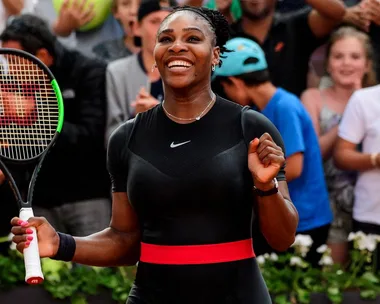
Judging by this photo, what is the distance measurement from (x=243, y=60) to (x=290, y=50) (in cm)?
61

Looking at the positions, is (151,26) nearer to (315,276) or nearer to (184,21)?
(315,276)

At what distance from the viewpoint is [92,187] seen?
5625 mm

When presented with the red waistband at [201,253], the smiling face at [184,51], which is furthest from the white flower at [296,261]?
the smiling face at [184,51]

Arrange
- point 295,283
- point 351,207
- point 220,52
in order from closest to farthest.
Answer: point 220,52
point 295,283
point 351,207

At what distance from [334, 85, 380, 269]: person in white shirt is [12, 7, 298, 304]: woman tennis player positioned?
2332mm

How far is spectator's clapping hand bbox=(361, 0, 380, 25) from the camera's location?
223 inches

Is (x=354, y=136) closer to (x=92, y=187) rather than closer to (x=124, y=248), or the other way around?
(x=92, y=187)

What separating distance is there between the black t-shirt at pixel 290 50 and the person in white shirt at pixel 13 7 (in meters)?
1.38

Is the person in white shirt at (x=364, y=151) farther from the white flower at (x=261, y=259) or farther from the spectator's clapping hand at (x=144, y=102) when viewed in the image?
the spectator's clapping hand at (x=144, y=102)

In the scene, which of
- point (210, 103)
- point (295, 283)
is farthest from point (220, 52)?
point (295, 283)

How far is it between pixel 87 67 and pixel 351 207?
5.74 feet

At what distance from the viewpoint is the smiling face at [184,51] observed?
9.88 ft

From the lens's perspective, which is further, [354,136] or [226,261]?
[354,136]

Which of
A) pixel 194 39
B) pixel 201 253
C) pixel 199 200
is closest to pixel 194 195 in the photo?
pixel 199 200
